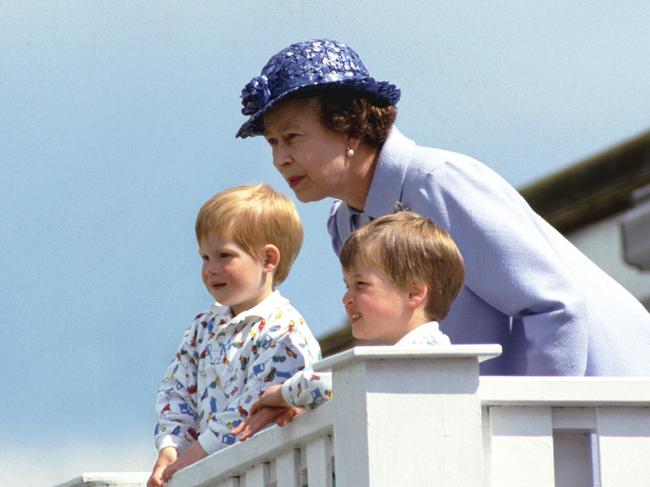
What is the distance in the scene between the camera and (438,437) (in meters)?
4.21

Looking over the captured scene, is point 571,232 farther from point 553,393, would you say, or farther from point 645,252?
point 553,393

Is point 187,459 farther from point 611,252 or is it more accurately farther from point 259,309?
point 611,252

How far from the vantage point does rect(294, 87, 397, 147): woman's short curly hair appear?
5.55 m

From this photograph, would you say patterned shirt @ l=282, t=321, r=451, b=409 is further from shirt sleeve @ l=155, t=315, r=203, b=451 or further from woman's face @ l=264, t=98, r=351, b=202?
shirt sleeve @ l=155, t=315, r=203, b=451

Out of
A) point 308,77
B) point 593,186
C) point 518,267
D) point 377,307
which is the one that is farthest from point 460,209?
point 593,186

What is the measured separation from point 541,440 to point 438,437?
266 millimetres

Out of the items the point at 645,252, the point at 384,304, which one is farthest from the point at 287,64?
the point at 645,252

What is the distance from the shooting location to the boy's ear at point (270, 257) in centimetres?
586

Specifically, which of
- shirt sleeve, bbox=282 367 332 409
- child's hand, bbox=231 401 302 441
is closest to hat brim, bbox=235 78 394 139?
child's hand, bbox=231 401 302 441

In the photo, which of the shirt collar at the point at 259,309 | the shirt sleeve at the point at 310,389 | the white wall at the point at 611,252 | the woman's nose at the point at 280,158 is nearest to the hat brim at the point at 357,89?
the woman's nose at the point at 280,158

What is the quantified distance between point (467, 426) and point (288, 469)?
67 centimetres

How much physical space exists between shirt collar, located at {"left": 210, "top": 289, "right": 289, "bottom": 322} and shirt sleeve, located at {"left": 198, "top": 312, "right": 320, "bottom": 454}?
0.36 ft

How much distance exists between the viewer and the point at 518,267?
16.7 ft

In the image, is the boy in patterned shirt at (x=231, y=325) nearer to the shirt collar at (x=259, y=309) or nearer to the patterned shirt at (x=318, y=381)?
the shirt collar at (x=259, y=309)
